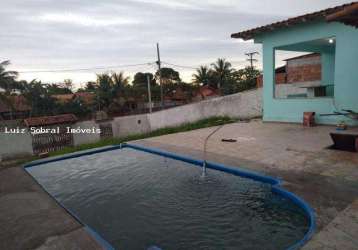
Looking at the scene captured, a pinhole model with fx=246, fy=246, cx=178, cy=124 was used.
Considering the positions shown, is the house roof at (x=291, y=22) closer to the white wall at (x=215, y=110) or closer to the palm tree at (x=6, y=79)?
the white wall at (x=215, y=110)

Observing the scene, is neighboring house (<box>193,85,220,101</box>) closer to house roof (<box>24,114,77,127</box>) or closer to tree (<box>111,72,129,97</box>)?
tree (<box>111,72,129,97</box>)

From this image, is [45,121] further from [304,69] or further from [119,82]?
[304,69]

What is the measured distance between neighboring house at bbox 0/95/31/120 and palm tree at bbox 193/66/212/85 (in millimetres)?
22813

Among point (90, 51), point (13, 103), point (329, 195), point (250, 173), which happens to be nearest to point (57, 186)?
point (250, 173)

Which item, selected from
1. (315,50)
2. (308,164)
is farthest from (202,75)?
(308,164)

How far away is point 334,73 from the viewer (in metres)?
9.23

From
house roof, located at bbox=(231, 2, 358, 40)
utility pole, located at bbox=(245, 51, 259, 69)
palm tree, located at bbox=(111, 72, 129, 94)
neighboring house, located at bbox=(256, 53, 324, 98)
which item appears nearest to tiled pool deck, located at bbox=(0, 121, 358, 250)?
house roof, located at bbox=(231, 2, 358, 40)

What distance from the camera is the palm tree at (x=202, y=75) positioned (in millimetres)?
37344

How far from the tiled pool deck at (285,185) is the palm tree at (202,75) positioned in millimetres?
30288

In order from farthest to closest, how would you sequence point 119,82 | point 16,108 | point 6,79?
point 119,82 → point 16,108 → point 6,79

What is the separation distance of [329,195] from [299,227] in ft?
2.57

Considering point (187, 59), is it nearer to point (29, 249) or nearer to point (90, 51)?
point (90, 51)

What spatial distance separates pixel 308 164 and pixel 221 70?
106 feet

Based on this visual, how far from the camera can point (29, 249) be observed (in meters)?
2.85
